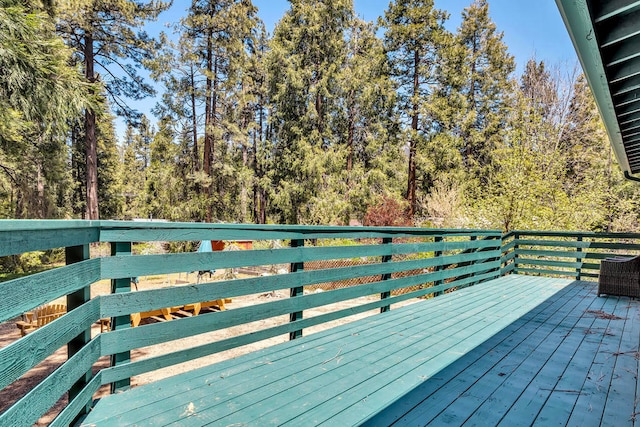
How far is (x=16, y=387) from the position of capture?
4672 mm

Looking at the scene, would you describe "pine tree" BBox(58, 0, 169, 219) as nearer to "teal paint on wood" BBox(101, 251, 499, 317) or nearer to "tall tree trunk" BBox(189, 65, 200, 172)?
"tall tree trunk" BBox(189, 65, 200, 172)

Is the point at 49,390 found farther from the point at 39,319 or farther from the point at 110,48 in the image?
the point at 110,48

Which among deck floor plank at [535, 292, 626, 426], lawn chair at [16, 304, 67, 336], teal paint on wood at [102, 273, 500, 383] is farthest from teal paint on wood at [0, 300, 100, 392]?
lawn chair at [16, 304, 67, 336]

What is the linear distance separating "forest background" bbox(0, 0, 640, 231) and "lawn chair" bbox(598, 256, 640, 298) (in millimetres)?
4705

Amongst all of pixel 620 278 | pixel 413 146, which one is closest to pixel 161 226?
pixel 620 278

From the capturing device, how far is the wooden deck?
1.75 meters

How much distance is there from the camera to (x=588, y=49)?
203cm

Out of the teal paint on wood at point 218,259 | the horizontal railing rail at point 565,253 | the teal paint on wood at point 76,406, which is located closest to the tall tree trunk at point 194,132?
the horizontal railing rail at point 565,253

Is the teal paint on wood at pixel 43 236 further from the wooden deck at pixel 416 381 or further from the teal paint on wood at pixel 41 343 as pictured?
the wooden deck at pixel 416 381

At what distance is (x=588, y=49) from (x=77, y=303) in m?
2.98

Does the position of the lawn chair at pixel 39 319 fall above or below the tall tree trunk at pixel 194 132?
below

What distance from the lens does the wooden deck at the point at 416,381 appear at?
1.75 m

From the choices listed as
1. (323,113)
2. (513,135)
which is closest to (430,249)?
(513,135)

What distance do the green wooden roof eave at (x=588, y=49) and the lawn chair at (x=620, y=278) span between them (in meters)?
2.53
